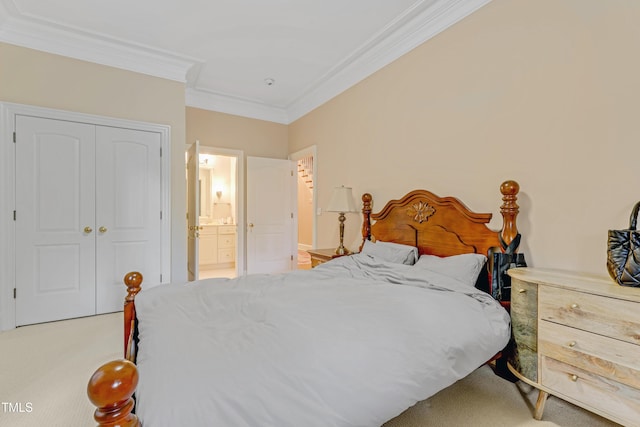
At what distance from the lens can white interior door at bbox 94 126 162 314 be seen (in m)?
3.38

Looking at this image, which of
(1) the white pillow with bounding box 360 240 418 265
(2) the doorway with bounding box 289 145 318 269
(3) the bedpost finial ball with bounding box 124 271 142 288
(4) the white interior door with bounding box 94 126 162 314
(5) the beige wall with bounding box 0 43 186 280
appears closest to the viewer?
(3) the bedpost finial ball with bounding box 124 271 142 288

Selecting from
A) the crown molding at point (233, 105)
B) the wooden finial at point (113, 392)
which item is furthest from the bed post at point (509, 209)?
the crown molding at point (233, 105)

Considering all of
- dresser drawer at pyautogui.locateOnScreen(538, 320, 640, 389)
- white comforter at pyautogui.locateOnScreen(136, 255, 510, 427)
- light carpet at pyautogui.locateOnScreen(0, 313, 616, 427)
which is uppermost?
white comforter at pyautogui.locateOnScreen(136, 255, 510, 427)

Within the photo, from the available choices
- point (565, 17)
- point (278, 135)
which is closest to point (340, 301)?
point (565, 17)

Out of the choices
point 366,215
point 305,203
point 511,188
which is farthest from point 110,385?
point 305,203

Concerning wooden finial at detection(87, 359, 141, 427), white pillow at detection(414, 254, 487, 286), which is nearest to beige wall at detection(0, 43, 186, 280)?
white pillow at detection(414, 254, 487, 286)

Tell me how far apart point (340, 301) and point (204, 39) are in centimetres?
299

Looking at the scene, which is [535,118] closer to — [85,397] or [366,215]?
[366,215]

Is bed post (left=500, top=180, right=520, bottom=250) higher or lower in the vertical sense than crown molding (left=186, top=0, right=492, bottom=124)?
lower

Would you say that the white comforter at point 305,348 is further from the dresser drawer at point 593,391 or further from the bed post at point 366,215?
the bed post at point 366,215

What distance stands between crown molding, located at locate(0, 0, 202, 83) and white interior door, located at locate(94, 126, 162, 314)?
0.74 meters

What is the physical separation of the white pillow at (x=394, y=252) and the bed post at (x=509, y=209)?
759 millimetres

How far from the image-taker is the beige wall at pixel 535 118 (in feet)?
5.83

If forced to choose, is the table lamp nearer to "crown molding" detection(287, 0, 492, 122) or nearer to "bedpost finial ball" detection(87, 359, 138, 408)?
"crown molding" detection(287, 0, 492, 122)
